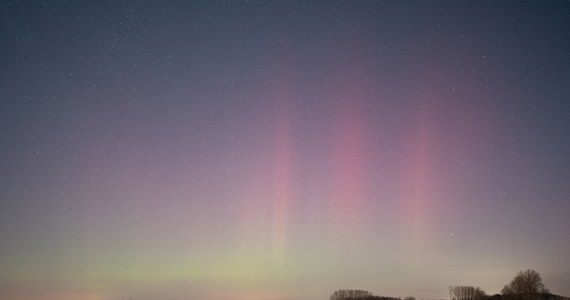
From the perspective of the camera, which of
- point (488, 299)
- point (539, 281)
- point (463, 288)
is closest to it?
point (539, 281)

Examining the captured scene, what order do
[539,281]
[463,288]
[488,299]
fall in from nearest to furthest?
[539,281] → [488,299] → [463,288]

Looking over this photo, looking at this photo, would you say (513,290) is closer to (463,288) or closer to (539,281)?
(539,281)

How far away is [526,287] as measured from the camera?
132750mm

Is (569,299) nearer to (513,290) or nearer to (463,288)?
(463,288)

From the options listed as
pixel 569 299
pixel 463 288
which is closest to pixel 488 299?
pixel 463 288

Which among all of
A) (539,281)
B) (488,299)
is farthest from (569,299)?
(539,281)

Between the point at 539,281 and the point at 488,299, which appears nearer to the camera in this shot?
the point at 539,281

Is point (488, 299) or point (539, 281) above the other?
point (539, 281)

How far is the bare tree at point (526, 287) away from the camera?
132 m

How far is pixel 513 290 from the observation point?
137 metres

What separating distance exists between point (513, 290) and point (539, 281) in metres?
8.18

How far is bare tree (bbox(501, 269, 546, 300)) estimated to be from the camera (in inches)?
5207

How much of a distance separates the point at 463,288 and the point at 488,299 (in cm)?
2281

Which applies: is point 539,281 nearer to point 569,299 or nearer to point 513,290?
point 513,290
